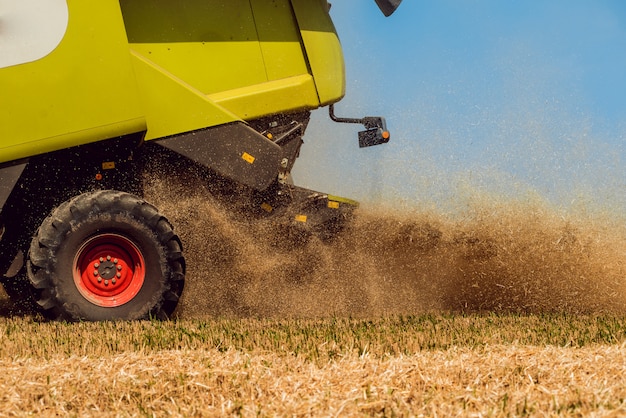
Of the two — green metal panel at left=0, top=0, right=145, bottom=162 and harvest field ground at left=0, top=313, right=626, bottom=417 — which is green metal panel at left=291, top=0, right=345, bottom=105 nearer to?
green metal panel at left=0, top=0, right=145, bottom=162

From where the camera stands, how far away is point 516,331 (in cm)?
553

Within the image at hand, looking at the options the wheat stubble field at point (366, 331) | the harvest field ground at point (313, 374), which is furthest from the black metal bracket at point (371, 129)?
the harvest field ground at point (313, 374)

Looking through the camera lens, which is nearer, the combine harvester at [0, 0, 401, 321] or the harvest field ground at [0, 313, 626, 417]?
the harvest field ground at [0, 313, 626, 417]

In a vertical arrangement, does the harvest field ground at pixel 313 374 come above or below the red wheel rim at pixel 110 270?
below

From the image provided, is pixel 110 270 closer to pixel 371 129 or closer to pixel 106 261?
pixel 106 261

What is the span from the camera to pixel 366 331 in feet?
17.7

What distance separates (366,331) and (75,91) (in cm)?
238

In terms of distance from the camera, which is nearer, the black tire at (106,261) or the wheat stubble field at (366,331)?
the wheat stubble field at (366,331)

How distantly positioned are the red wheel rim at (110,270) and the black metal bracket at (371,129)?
1.89 m

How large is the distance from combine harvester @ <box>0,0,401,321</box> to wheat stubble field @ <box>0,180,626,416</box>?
0.29 metres

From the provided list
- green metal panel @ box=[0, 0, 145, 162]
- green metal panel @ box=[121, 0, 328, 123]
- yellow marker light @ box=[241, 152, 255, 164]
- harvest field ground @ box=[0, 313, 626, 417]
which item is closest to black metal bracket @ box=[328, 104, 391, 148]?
green metal panel @ box=[121, 0, 328, 123]

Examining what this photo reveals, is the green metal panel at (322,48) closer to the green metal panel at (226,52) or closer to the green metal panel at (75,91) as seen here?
the green metal panel at (226,52)

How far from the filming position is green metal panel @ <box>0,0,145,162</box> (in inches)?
225

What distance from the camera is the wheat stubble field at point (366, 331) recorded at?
3604mm
